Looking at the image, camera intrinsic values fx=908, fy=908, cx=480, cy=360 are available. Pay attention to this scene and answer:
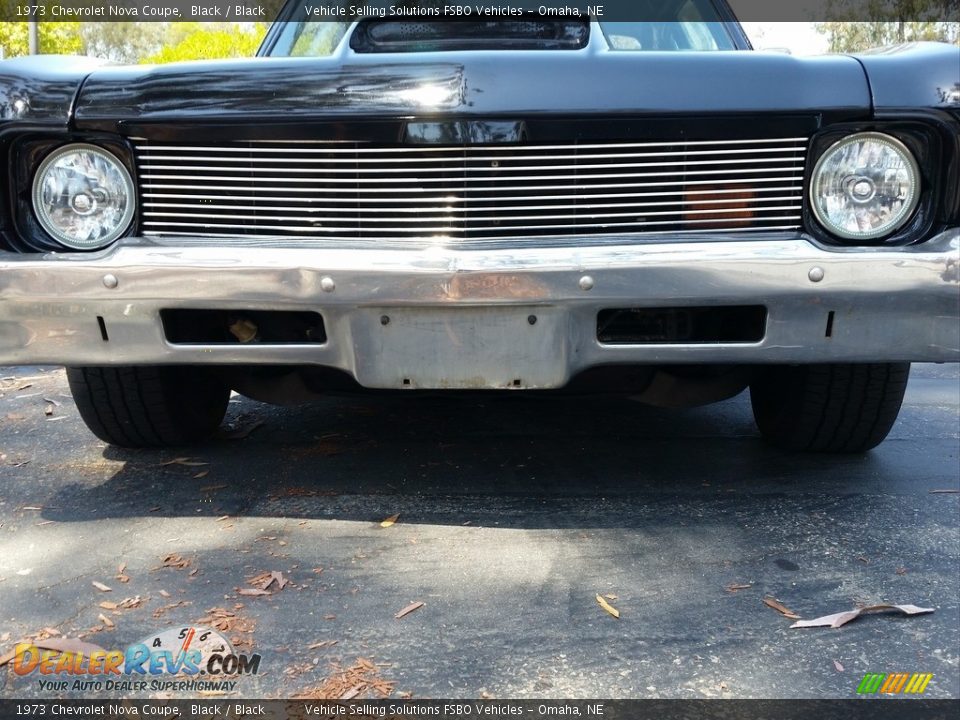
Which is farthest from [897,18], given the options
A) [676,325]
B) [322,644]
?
[322,644]

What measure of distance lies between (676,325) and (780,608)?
0.73 meters

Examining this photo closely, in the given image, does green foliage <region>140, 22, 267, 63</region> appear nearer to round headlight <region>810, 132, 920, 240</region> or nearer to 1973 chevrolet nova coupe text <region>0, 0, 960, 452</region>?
1973 chevrolet nova coupe text <region>0, 0, 960, 452</region>

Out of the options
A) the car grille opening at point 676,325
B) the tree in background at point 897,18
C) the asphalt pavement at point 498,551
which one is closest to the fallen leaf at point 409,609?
the asphalt pavement at point 498,551

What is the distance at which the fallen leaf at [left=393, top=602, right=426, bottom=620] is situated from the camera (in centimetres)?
192

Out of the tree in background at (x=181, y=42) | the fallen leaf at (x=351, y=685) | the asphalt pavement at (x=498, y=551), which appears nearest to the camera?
the fallen leaf at (x=351, y=685)

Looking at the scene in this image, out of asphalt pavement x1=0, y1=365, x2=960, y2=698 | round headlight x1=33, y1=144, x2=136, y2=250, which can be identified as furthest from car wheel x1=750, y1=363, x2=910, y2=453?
round headlight x1=33, y1=144, x2=136, y2=250

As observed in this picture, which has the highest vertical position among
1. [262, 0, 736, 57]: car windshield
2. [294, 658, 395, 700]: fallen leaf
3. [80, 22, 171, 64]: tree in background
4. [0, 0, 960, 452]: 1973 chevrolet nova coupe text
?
[80, 22, 171, 64]: tree in background

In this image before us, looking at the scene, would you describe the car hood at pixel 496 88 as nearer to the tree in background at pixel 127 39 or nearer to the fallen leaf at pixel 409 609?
the fallen leaf at pixel 409 609

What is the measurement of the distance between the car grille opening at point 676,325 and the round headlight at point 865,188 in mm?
301

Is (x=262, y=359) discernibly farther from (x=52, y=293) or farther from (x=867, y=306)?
(x=867, y=306)

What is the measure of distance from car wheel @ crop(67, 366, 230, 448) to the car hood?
87 centimetres

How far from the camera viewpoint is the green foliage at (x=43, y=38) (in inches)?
725

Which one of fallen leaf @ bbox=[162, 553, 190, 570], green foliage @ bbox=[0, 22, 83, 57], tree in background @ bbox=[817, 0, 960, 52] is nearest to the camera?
fallen leaf @ bbox=[162, 553, 190, 570]

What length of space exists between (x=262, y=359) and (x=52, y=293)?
498 millimetres
